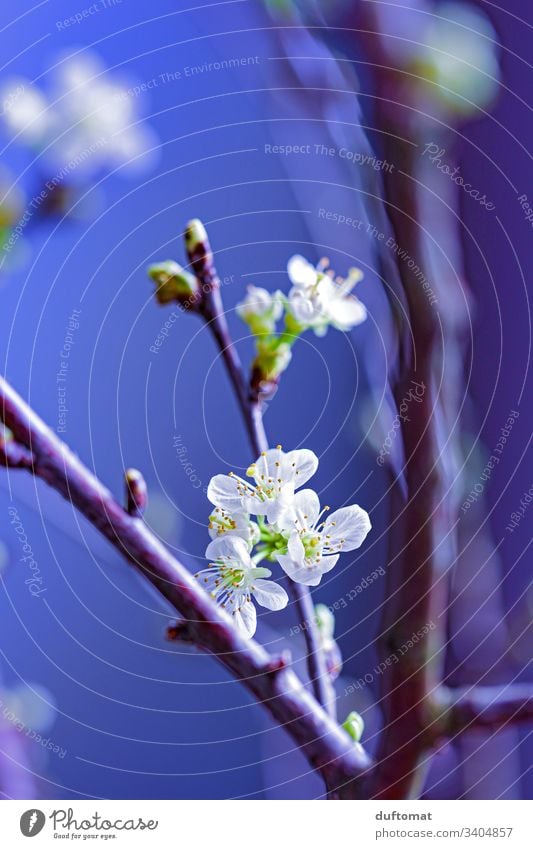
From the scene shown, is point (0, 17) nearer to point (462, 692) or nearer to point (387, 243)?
point (387, 243)

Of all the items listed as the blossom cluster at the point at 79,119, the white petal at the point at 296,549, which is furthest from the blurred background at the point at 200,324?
the white petal at the point at 296,549

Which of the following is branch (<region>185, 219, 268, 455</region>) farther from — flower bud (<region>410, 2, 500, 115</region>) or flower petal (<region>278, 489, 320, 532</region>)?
flower bud (<region>410, 2, 500, 115</region>)

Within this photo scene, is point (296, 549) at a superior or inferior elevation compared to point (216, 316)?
inferior

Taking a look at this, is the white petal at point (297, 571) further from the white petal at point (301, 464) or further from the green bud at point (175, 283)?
the green bud at point (175, 283)

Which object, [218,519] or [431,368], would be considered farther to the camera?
[431,368]

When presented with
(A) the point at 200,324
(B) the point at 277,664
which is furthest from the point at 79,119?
(B) the point at 277,664

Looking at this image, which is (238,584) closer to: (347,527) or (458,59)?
(347,527)

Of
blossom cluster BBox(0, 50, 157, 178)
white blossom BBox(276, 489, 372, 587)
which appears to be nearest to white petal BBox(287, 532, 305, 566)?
white blossom BBox(276, 489, 372, 587)
